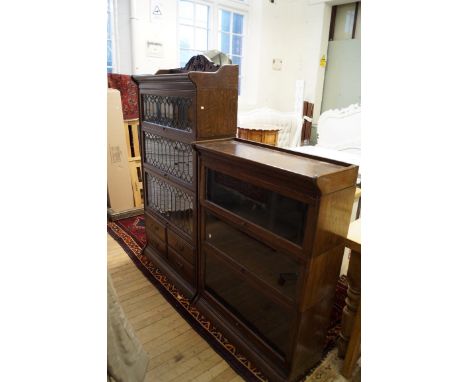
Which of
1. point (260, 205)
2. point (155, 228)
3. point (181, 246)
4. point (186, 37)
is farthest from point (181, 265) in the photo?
point (186, 37)

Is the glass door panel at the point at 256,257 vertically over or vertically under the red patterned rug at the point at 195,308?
over

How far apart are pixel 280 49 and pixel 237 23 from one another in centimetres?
77

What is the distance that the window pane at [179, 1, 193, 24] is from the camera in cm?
396

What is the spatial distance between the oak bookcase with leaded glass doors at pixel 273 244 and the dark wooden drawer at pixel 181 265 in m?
0.23

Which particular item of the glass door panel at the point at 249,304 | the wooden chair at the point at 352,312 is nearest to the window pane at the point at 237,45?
the glass door panel at the point at 249,304

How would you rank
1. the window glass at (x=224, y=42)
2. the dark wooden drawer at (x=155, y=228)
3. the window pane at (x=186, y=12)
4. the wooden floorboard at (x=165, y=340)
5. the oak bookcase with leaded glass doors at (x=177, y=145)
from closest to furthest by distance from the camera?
the wooden floorboard at (x=165, y=340) < the oak bookcase with leaded glass doors at (x=177, y=145) < the dark wooden drawer at (x=155, y=228) < the window pane at (x=186, y=12) < the window glass at (x=224, y=42)

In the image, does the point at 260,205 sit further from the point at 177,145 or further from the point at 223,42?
the point at 223,42

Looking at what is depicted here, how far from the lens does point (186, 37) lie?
4109mm

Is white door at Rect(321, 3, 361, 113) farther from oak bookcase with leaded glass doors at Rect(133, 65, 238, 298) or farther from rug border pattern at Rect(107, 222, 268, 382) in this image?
rug border pattern at Rect(107, 222, 268, 382)

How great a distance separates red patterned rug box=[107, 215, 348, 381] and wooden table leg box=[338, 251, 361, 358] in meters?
0.12

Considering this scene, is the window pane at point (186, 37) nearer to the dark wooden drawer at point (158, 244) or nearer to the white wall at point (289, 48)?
the white wall at point (289, 48)

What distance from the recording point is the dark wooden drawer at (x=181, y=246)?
185 centimetres
